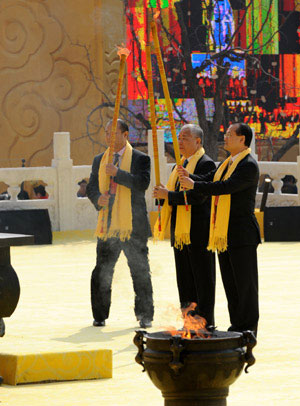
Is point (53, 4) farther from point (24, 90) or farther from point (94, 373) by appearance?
point (94, 373)

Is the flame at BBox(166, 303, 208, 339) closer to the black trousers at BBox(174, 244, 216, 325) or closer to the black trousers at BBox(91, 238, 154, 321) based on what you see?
the black trousers at BBox(174, 244, 216, 325)

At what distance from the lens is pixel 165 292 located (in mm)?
10656

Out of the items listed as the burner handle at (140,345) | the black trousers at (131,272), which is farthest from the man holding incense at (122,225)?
the burner handle at (140,345)

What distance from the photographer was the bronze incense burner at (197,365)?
4969 mm

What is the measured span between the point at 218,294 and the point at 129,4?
1181cm

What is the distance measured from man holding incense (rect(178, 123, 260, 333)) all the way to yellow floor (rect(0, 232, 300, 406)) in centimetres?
33

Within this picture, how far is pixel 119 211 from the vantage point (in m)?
8.66

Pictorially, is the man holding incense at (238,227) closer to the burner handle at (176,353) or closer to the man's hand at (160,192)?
the man's hand at (160,192)

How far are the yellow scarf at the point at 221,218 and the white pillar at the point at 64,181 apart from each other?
30.6ft

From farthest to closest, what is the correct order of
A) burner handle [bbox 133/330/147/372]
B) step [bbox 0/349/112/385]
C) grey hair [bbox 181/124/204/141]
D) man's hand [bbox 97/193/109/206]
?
man's hand [bbox 97/193/109/206] → grey hair [bbox 181/124/204/141] → step [bbox 0/349/112/385] → burner handle [bbox 133/330/147/372]

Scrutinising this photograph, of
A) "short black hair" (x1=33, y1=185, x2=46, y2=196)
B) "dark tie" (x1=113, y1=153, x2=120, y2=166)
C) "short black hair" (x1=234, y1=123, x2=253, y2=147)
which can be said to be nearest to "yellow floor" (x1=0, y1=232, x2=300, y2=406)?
"dark tie" (x1=113, y1=153, x2=120, y2=166)

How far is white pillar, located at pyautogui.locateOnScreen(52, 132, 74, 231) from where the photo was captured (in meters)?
17.0

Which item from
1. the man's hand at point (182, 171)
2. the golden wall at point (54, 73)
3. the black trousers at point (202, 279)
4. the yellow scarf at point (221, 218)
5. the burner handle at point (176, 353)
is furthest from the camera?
the golden wall at point (54, 73)

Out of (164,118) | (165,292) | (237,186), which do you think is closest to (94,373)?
(237,186)
